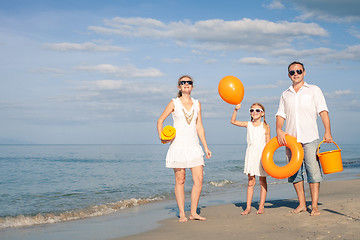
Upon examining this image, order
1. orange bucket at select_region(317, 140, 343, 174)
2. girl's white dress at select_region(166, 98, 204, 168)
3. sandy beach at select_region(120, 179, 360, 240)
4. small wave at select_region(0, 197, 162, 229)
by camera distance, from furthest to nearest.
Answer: small wave at select_region(0, 197, 162, 229) < girl's white dress at select_region(166, 98, 204, 168) < orange bucket at select_region(317, 140, 343, 174) < sandy beach at select_region(120, 179, 360, 240)

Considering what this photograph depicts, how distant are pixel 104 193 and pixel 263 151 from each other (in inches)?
264

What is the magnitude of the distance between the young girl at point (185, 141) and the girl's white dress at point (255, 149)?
0.77 meters

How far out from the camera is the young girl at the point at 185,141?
4984 millimetres

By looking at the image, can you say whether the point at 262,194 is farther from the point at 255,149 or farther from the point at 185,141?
the point at 185,141

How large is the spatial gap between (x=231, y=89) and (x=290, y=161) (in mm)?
1372

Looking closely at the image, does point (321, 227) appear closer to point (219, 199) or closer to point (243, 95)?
point (243, 95)

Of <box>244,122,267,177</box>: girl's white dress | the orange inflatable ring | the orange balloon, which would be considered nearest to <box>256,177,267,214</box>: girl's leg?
<box>244,122,267,177</box>: girl's white dress

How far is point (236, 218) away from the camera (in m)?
5.22

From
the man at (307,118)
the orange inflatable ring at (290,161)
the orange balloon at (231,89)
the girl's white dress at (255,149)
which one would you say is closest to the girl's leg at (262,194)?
the girl's white dress at (255,149)

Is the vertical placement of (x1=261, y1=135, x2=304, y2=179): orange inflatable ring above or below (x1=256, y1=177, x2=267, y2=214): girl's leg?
above

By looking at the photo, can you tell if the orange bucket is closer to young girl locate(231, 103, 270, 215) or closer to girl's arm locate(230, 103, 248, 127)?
young girl locate(231, 103, 270, 215)

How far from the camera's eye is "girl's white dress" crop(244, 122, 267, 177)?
540cm

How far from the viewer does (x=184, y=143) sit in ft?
16.5

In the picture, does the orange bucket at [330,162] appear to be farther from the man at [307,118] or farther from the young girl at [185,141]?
the young girl at [185,141]
